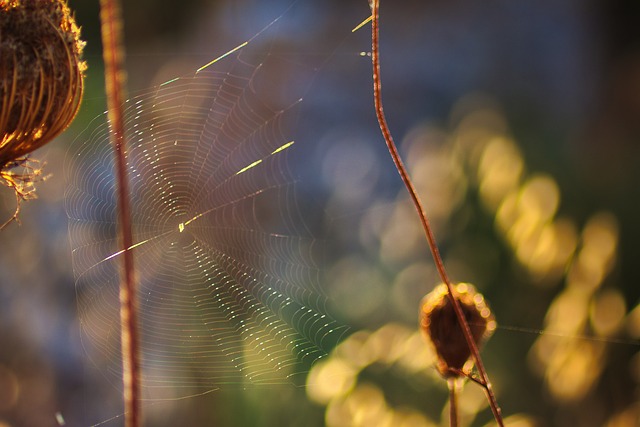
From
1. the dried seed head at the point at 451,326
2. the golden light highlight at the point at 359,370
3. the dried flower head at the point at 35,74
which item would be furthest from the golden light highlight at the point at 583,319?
the dried flower head at the point at 35,74

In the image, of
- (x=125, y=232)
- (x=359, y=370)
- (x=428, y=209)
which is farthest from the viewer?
(x=428, y=209)

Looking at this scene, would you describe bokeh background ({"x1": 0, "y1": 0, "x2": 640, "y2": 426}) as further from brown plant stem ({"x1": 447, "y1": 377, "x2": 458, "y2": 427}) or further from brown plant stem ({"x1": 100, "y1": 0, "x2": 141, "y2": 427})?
brown plant stem ({"x1": 100, "y1": 0, "x2": 141, "y2": 427})

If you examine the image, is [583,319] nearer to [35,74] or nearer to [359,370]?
[359,370]

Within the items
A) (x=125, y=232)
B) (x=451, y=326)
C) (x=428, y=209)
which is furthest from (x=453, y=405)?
(x=428, y=209)

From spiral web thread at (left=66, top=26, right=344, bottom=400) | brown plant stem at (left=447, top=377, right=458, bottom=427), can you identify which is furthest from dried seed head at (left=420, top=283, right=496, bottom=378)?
spiral web thread at (left=66, top=26, right=344, bottom=400)

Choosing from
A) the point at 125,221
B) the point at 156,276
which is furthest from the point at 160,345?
the point at 125,221

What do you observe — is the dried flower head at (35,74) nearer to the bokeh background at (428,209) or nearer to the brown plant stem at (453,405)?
the brown plant stem at (453,405)
